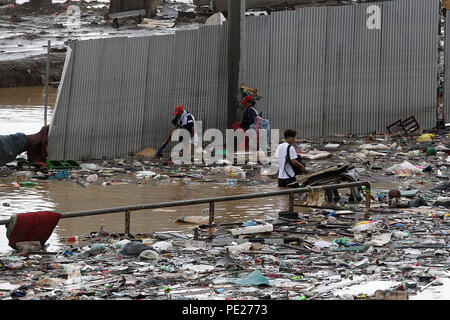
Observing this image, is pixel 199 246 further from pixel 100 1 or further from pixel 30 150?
pixel 100 1

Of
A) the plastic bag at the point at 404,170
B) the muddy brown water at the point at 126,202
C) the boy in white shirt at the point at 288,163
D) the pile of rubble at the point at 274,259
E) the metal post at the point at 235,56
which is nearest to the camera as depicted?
the pile of rubble at the point at 274,259

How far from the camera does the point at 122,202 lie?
13.0 meters

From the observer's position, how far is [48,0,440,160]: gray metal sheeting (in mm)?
16578

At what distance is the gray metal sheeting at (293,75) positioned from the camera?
1658cm

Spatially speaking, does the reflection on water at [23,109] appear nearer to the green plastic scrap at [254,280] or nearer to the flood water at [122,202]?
the flood water at [122,202]

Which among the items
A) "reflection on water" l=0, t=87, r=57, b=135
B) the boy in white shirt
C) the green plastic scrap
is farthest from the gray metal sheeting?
the green plastic scrap

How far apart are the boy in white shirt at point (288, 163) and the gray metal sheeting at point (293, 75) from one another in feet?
15.1

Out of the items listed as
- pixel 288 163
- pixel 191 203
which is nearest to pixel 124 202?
pixel 288 163

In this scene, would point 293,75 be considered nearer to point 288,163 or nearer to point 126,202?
point 288,163

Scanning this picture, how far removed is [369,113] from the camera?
18766 mm

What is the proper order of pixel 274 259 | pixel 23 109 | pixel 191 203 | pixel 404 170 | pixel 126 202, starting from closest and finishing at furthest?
pixel 274 259
pixel 191 203
pixel 126 202
pixel 404 170
pixel 23 109

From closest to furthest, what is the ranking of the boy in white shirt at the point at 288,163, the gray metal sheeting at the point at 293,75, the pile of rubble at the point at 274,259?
1. the pile of rubble at the point at 274,259
2. the boy in white shirt at the point at 288,163
3. the gray metal sheeting at the point at 293,75

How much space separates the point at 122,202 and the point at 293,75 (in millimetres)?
6713

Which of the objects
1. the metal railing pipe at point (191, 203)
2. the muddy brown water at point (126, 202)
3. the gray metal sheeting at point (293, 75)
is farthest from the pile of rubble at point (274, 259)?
the gray metal sheeting at point (293, 75)
